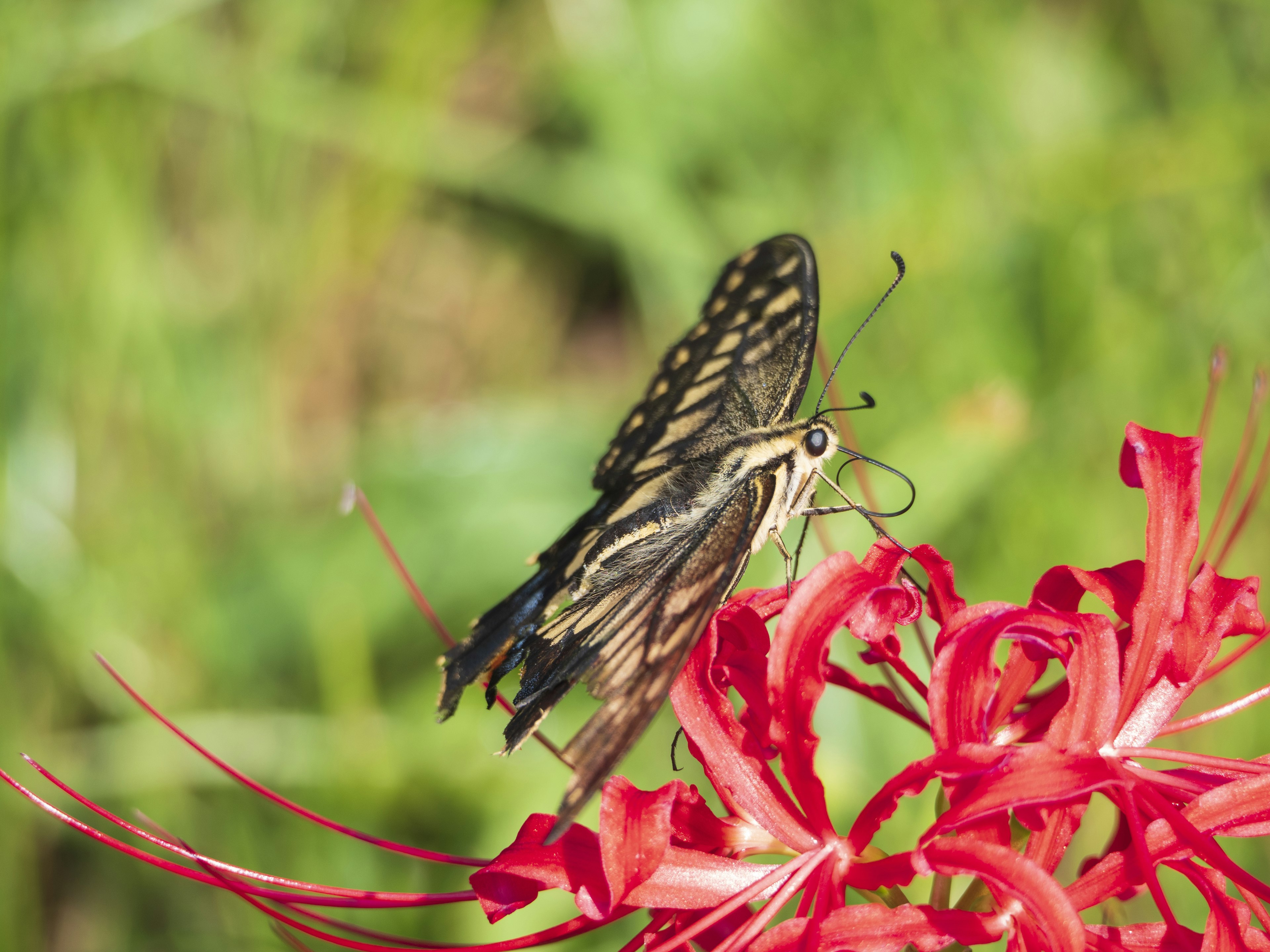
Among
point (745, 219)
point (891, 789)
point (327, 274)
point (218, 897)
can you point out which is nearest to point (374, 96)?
point (327, 274)

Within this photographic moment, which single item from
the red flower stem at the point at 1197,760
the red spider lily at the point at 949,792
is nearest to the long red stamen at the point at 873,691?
the red spider lily at the point at 949,792

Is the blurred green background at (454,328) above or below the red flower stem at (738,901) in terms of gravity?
above

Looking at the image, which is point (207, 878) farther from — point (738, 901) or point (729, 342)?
point (729, 342)

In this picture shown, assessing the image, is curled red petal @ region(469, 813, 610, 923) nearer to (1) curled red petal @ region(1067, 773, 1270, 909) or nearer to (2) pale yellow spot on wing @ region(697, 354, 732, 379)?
(1) curled red petal @ region(1067, 773, 1270, 909)

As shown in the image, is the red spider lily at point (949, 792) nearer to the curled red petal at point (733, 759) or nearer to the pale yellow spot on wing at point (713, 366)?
the curled red petal at point (733, 759)

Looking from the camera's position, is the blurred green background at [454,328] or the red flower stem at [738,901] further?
the blurred green background at [454,328]

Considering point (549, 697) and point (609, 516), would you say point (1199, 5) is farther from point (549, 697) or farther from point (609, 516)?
point (549, 697)
